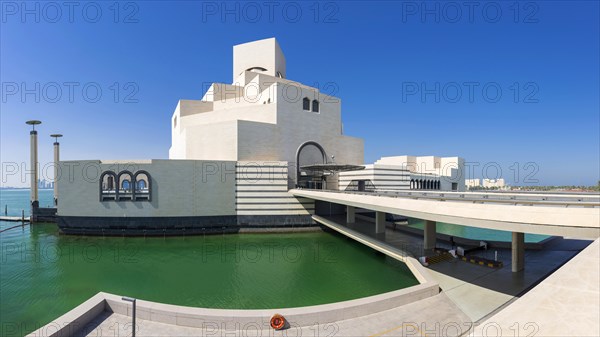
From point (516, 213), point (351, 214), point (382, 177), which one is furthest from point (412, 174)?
point (516, 213)

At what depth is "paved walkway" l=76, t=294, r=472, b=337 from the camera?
9828mm

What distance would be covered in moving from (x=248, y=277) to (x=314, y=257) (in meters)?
6.73

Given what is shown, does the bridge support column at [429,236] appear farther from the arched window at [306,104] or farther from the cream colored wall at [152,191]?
the arched window at [306,104]

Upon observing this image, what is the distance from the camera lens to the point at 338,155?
45656mm

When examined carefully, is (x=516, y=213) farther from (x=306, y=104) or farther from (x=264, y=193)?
(x=306, y=104)

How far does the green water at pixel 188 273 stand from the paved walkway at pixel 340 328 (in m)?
4.27

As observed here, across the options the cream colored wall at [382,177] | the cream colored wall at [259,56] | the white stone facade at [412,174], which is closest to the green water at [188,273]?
the cream colored wall at [382,177]

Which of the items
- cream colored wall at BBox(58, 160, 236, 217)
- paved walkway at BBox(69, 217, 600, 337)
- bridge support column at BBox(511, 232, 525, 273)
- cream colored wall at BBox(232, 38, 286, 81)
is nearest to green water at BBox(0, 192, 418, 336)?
paved walkway at BBox(69, 217, 600, 337)

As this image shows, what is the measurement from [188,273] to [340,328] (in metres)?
13.2

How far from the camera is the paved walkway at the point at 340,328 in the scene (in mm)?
9828

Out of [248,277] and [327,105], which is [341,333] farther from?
[327,105]

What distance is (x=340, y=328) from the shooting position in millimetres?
10211

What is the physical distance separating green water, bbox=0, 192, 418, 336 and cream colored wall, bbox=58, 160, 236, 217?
12.5 ft

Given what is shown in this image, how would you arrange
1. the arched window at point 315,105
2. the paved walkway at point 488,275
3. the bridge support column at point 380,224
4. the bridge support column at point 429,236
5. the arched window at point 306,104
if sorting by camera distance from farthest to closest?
the arched window at point 315,105
the arched window at point 306,104
the bridge support column at point 380,224
the bridge support column at point 429,236
the paved walkway at point 488,275
